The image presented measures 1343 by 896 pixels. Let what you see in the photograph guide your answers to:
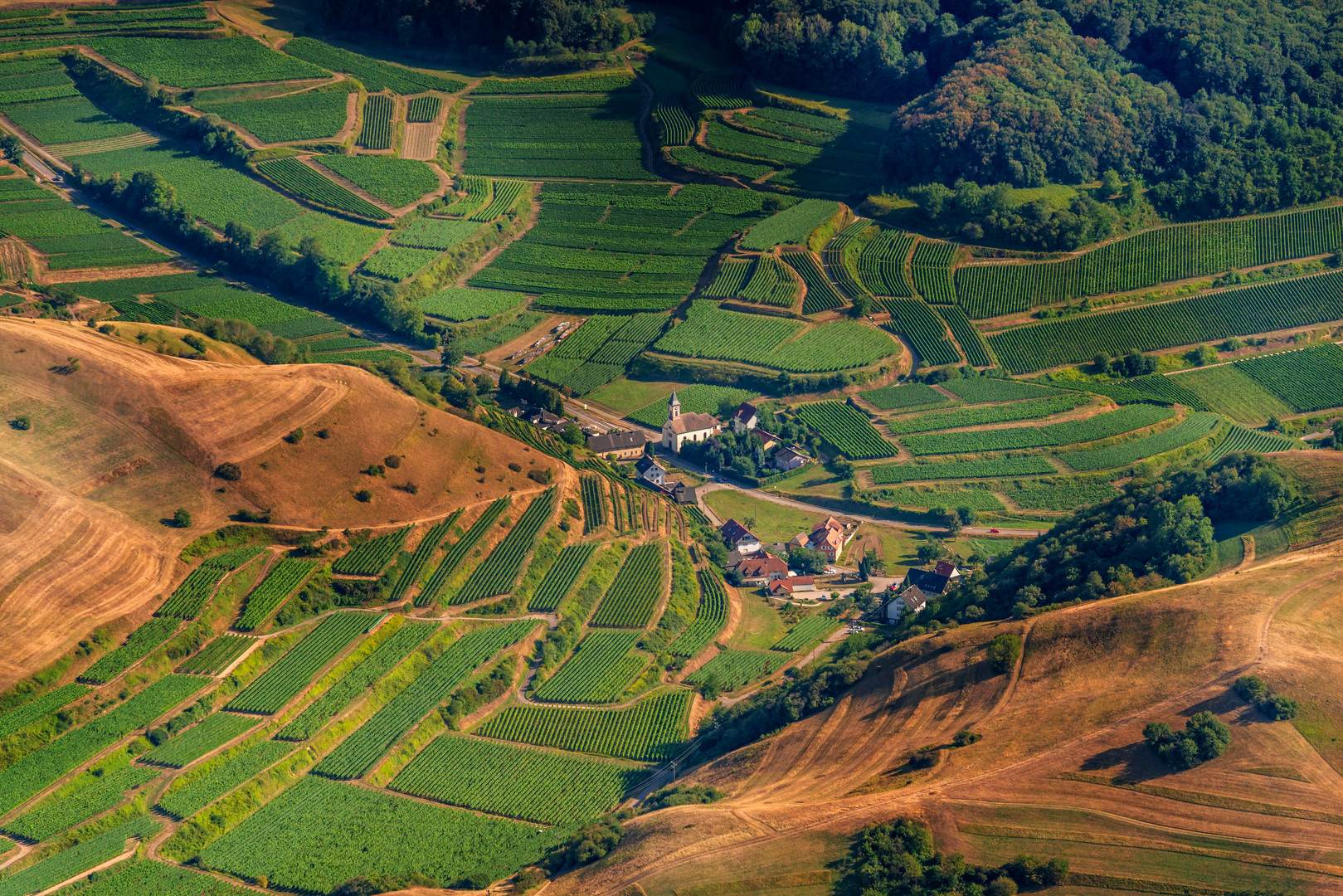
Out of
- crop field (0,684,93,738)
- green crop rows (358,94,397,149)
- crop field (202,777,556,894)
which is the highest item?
green crop rows (358,94,397,149)

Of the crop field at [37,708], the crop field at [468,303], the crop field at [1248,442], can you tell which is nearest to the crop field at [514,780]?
the crop field at [37,708]

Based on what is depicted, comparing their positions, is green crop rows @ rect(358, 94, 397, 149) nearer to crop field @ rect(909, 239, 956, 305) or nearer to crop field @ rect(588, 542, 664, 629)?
crop field @ rect(909, 239, 956, 305)

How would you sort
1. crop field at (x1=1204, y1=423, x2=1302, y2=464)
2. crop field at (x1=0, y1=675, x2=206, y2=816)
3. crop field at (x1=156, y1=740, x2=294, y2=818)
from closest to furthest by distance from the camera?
crop field at (x1=0, y1=675, x2=206, y2=816) → crop field at (x1=156, y1=740, x2=294, y2=818) → crop field at (x1=1204, y1=423, x2=1302, y2=464)

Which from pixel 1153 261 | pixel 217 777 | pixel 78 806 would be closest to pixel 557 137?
pixel 1153 261

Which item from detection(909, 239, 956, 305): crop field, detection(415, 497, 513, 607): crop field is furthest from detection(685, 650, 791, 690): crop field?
detection(909, 239, 956, 305): crop field

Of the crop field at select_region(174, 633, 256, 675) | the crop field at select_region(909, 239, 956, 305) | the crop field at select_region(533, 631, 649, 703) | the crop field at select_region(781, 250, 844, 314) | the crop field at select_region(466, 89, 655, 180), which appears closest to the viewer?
the crop field at select_region(174, 633, 256, 675)
